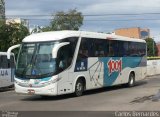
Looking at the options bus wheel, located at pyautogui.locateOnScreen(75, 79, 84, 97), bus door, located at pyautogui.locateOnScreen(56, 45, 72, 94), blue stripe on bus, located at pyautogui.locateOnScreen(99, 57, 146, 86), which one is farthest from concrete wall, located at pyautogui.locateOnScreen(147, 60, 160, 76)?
bus door, located at pyautogui.locateOnScreen(56, 45, 72, 94)

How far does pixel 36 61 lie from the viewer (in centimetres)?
1902

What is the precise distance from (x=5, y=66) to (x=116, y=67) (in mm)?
6367

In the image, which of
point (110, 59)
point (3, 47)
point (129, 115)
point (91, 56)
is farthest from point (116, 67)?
point (3, 47)

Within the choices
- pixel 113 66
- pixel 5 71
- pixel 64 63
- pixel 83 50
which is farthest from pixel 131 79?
pixel 64 63

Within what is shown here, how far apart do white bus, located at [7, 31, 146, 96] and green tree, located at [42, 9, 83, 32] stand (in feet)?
151

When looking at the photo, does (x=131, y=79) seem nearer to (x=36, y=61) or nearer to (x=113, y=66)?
(x=113, y=66)

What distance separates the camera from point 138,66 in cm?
2784

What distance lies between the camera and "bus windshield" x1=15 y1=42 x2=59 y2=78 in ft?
61.6

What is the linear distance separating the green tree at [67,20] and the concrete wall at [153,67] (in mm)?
25732

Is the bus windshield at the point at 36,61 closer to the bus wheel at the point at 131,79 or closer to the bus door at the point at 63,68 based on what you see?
the bus door at the point at 63,68

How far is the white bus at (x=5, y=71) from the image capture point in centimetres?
2527

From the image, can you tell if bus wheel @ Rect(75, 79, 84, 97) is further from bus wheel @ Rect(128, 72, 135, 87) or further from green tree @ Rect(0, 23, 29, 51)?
green tree @ Rect(0, 23, 29, 51)

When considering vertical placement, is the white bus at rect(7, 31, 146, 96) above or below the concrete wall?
above

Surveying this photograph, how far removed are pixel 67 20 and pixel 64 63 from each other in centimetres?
5175
